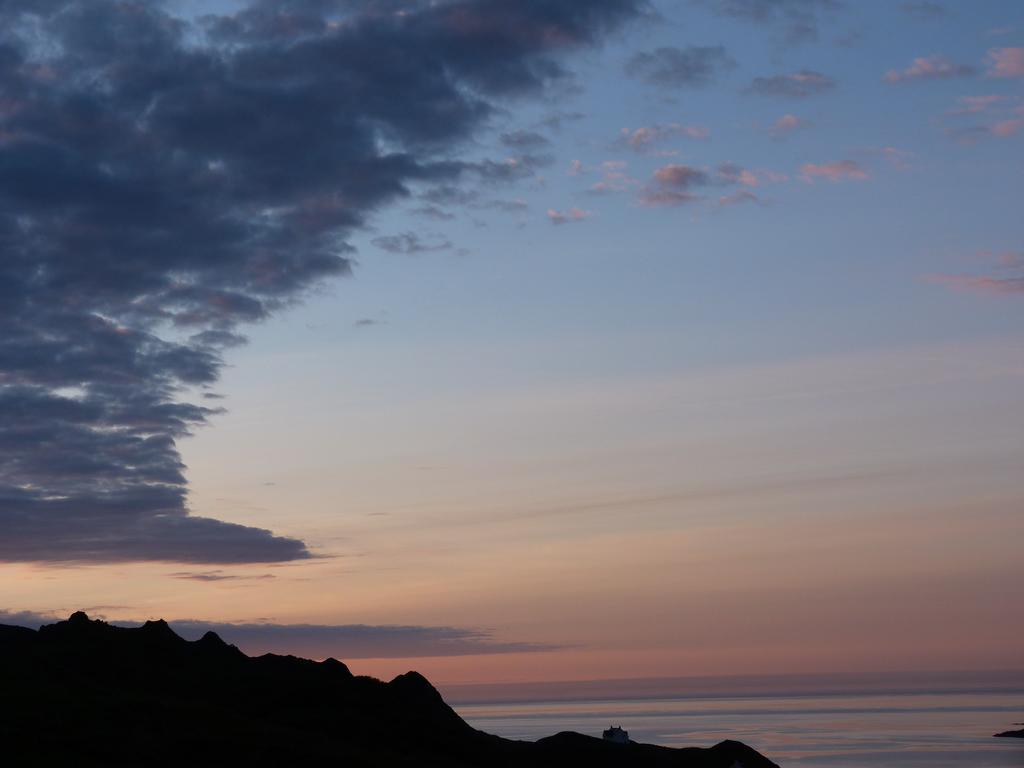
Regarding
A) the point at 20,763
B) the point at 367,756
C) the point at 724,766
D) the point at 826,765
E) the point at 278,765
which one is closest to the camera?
the point at 20,763

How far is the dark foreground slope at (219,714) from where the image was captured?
79.1 meters

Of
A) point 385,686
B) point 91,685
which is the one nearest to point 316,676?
point 385,686

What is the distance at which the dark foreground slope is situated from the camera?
260 ft

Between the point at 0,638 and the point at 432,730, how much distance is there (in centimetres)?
4347

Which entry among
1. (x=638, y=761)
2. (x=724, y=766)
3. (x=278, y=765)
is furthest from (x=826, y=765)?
(x=278, y=765)

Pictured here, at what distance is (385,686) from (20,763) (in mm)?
43497

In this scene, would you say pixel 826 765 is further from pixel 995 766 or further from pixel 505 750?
pixel 505 750

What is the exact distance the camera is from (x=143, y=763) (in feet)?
248

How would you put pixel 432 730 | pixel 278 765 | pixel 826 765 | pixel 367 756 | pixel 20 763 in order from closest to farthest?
pixel 20 763 → pixel 278 765 → pixel 367 756 → pixel 432 730 → pixel 826 765

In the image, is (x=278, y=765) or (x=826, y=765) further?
(x=826, y=765)

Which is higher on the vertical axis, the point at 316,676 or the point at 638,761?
the point at 316,676

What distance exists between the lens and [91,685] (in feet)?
308

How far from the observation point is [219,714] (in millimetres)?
88812

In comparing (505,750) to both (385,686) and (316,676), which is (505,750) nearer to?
(385,686)
